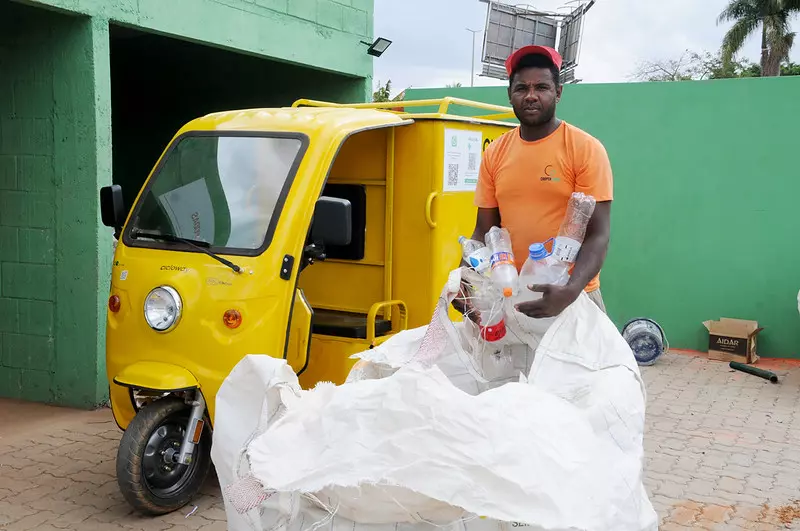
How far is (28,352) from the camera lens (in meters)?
6.23

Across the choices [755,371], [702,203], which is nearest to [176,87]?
[702,203]

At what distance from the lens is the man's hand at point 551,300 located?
Answer: 2.69 meters

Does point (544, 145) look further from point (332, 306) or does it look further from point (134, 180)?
point (134, 180)

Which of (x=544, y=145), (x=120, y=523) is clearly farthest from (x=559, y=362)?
(x=120, y=523)

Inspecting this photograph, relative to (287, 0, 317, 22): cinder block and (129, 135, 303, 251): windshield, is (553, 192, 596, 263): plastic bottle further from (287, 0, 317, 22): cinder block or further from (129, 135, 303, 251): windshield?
(287, 0, 317, 22): cinder block

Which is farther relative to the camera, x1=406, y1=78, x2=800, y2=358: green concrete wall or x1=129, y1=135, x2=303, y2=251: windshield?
x1=406, y1=78, x2=800, y2=358: green concrete wall

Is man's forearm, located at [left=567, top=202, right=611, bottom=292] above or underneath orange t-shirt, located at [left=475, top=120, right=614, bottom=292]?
underneath

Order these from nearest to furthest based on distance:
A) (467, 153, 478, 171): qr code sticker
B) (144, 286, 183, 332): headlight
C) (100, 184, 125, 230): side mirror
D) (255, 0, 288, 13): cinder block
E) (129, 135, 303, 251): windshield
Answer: (144, 286, 183, 332): headlight → (129, 135, 303, 251): windshield → (100, 184, 125, 230): side mirror → (467, 153, 478, 171): qr code sticker → (255, 0, 288, 13): cinder block

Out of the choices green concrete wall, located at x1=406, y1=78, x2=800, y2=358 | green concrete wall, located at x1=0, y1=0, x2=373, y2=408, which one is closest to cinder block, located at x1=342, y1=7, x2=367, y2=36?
green concrete wall, located at x1=0, y1=0, x2=373, y2=408

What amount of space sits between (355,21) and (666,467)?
5.52 meters

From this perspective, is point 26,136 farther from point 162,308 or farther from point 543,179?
point 543,179

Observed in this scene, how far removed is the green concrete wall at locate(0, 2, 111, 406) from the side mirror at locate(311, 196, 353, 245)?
8.05 feet

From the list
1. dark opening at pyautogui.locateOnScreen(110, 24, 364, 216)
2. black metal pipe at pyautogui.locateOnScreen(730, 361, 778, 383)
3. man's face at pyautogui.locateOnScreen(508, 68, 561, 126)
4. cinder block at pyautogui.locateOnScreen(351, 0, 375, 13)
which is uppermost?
cinder block at pyautogui.locateOnScreen(351, 0, 375, 13)

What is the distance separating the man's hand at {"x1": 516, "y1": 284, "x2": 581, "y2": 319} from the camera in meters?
2.69
